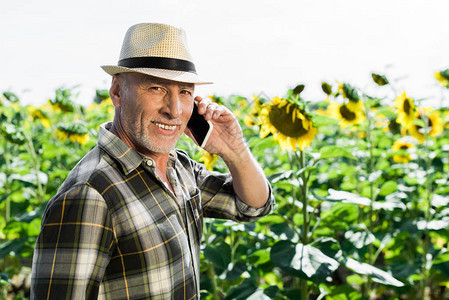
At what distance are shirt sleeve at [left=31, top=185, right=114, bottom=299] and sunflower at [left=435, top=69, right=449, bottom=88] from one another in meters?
2.72

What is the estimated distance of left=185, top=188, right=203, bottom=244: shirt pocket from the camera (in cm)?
125

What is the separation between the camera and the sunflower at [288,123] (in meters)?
1.71

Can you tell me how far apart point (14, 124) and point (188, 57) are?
1.77 meters

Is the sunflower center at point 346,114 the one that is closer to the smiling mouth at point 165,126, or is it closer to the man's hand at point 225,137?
the man's hand at point 225,137

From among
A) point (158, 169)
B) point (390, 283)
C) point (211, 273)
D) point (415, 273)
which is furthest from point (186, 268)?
point (415, 273)

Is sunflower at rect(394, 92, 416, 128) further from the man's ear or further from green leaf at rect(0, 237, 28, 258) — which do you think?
green leaf at rect(0, 237, 28, 258)

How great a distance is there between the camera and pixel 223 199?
1496 mm

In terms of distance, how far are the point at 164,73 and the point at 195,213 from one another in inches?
16.2

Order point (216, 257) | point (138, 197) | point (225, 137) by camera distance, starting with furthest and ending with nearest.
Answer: point (216, 257), point (225, 137), point (138, 197)

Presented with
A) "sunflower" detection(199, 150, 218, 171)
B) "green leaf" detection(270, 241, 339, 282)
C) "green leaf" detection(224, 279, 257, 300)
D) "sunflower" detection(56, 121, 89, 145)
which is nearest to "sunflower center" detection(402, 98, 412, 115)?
"sunflower" detection(199, 150, 218, 171)

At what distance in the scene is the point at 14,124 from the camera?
2615 millimetres

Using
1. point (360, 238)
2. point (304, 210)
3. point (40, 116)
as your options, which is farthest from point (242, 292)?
point (40, 116)

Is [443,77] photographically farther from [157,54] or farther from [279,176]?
[157,54]

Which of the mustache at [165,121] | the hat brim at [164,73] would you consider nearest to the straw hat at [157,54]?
the hat brim at [164,73]
